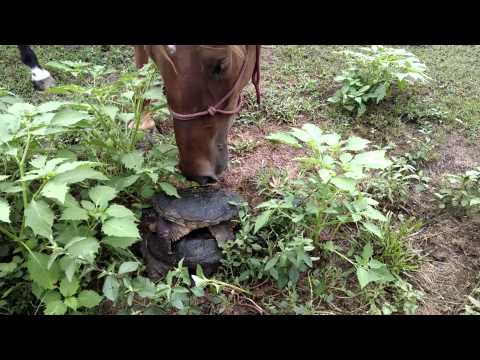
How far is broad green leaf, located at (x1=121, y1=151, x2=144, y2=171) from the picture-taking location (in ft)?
7.97

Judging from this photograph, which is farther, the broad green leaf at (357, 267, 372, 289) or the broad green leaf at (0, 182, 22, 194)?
the broad green leaf at (357, 267, 372, 289)

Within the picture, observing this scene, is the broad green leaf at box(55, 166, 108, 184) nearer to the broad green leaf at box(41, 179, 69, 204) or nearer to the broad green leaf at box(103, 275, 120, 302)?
the broad green leaf at box(41, 179, 69, 204)

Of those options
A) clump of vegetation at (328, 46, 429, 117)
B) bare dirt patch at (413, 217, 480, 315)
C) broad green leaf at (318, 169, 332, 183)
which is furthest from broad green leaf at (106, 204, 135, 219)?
clump of vegetation at (328, 46, 429, 117)

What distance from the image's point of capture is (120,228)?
1.86 meters

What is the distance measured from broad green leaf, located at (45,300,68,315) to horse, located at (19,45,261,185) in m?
0.93

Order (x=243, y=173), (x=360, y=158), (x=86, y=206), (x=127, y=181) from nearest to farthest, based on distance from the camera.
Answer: (x=86, y=206) < (x=360, y=158) < (x=127, y=181) < (x=243, y=173)

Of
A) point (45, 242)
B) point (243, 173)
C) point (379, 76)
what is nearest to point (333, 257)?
point (243, 173)

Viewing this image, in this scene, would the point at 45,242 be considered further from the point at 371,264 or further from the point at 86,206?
the point at 371,264

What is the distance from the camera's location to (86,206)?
1.99 m

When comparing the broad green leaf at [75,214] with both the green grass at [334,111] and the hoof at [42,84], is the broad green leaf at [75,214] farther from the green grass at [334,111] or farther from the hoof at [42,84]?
the hoof at [42,84]

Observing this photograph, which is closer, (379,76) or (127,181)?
(127,181)

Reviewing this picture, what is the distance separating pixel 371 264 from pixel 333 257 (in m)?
0.32

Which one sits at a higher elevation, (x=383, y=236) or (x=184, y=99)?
(x=184, y=99)

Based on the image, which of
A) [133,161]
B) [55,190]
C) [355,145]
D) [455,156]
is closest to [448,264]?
[355,145]
